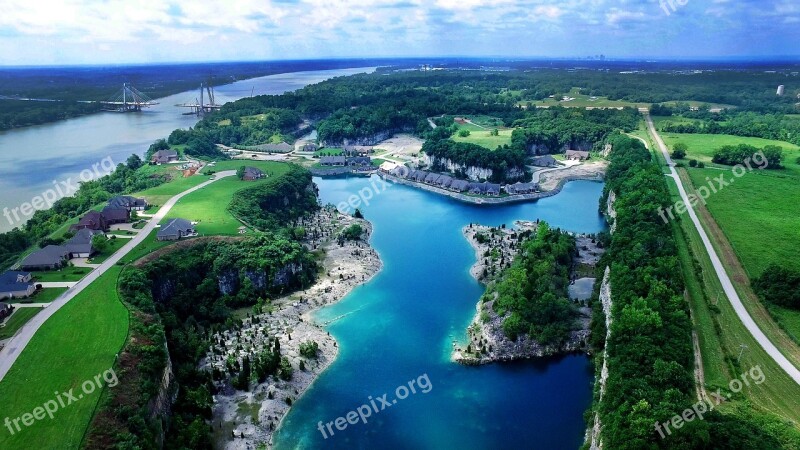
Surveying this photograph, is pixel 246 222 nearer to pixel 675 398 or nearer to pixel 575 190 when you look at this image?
pixel 675 398

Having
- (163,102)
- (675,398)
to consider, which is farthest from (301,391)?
(163,102)

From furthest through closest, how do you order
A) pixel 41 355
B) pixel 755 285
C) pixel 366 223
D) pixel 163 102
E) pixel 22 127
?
pixel 163 102
pixel 22 127
pixel 366 223
pixel 755 285
pixel 41 355

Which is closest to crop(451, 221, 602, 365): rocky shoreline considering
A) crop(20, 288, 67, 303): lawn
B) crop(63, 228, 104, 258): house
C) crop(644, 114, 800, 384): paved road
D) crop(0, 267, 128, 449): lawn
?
crop(644, 114, 800, 384): paved road

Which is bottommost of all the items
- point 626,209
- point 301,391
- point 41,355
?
point 301,391

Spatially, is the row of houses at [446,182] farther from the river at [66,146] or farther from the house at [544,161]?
the river at [66,146]

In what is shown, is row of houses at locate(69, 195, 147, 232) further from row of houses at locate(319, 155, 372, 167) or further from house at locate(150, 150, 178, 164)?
row of houses at locate(319, 155, 372, 167)

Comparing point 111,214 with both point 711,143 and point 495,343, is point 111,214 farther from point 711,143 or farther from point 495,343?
point 711,143

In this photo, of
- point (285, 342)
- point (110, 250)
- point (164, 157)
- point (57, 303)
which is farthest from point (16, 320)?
point (164, 157)
